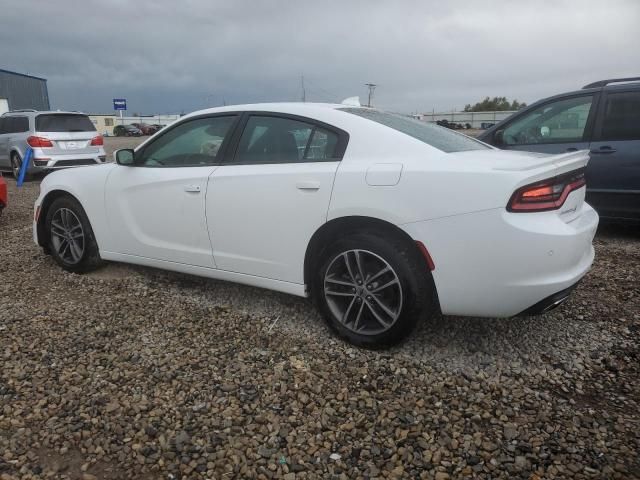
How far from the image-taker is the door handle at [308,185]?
9.68 ft

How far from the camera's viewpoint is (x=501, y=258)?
97.2 inches

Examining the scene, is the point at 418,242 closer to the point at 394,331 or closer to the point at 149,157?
the point at 394,331

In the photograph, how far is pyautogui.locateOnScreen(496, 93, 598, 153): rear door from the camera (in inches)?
213

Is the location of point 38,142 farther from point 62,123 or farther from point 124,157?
point 124,157

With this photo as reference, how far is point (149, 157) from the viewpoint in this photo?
3.95m

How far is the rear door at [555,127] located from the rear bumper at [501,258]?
323 cm

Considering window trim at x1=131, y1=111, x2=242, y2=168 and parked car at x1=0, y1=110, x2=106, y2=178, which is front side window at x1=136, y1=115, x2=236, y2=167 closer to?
window trim at x1=131, y1=111, x2=242, y2=168

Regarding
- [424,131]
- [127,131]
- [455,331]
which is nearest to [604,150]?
[424,131]

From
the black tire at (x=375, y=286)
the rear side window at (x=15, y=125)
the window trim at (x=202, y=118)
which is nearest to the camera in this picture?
the black tire at (x=375, y=286)

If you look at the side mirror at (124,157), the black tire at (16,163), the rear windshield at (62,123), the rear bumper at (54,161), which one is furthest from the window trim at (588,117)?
the black tire at (16,163)

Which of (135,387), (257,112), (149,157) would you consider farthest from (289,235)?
(149,157)

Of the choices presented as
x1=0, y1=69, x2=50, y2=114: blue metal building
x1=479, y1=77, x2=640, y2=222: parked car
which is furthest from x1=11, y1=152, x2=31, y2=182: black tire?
x1=0, y1=69, x2=50, y2=114: blue metal building

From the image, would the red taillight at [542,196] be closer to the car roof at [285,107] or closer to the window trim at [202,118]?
the car roof at [285,107]

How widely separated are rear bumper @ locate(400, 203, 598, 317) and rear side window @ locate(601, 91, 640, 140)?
3.21 m
